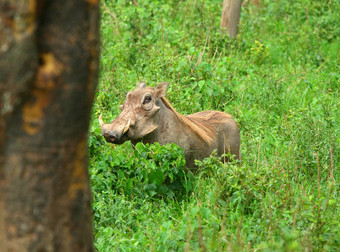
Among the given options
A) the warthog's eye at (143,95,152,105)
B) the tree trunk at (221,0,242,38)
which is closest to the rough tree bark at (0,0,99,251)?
the warthog's eye at (143,95,152,105)

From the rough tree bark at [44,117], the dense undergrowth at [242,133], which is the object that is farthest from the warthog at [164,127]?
the rough tree bark at [44,117]

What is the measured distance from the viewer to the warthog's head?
5555mm

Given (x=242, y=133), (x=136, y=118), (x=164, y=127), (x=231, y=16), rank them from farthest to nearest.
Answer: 1. (x=231, y=16)
2. (x=242, y=133)
3. (x=164, y=127)
4. (x=136, y=118)

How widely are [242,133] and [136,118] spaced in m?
1.78

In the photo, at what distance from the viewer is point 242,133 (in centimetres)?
707

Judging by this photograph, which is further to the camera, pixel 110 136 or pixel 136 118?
pixel 136 118

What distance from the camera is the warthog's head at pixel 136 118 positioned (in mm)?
5555

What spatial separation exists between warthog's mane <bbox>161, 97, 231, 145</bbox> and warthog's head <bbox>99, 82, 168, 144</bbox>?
0.29 m

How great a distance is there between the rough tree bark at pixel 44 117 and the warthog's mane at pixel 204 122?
348 centimetres

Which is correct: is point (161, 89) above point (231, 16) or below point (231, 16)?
below

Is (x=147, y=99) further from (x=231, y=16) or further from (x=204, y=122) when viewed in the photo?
(x=231, y=16)

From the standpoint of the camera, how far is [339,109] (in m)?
7.55

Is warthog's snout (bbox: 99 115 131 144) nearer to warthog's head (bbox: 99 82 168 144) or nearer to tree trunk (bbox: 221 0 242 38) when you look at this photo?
warthog's head (bbox: 99 82 168 144)

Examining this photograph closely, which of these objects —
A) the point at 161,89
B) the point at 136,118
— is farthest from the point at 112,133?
the point at 161,89
